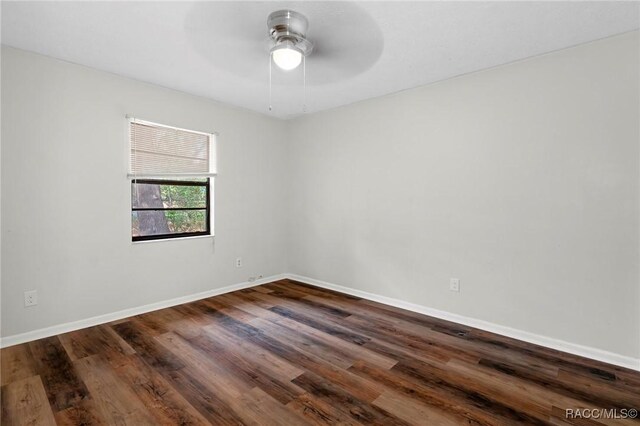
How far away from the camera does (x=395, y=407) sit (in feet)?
5.88

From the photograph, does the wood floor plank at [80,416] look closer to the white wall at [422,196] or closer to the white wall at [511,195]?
the white wall at [422,196]

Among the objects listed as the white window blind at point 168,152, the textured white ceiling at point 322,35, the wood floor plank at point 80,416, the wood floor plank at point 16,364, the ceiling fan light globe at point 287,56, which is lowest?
the wood floor plank at point 80,416

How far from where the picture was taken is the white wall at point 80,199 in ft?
8.29

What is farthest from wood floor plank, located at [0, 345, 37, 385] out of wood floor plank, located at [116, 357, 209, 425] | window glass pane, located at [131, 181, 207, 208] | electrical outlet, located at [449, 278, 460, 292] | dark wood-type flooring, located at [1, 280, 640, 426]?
electrical outlet, located at [449, 278, 460, 292]

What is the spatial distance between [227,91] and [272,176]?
1.40 metres

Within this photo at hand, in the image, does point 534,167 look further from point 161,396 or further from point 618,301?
point 161,396

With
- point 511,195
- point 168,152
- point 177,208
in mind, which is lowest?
point 177,208

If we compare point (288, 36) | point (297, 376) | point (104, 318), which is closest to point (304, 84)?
point (288, 36)

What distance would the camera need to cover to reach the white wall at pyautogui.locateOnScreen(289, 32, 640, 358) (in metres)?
→ 2.29

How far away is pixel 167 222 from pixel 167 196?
301mm

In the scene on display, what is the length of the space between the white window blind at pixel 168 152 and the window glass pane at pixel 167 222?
17.3 inches

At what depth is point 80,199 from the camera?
285cm

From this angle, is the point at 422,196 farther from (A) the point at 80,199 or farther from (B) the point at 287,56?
(A) the point at 80,199

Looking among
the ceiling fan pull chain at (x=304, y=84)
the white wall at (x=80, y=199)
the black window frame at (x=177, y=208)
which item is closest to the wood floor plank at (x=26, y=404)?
the white wall at (x=80, y=199)
